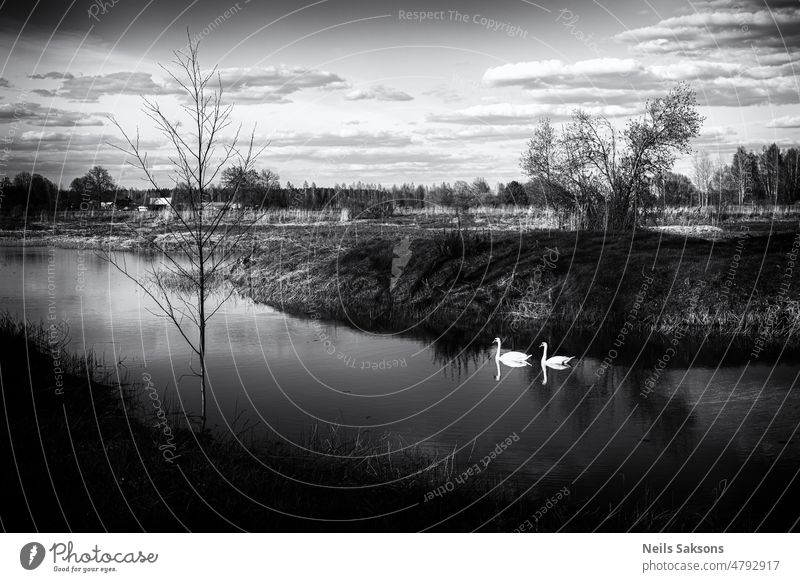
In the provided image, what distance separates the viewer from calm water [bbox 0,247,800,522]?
11.0 m

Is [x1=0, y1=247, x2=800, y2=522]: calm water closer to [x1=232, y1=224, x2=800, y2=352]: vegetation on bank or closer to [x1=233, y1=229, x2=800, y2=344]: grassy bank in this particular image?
[x1=233, y1=229, x2=800, y2=344]: grassy bank

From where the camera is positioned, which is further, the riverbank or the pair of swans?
the riverbank

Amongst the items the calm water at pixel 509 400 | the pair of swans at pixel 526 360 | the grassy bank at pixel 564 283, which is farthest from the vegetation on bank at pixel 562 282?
the pair of swans at pixel 526 360

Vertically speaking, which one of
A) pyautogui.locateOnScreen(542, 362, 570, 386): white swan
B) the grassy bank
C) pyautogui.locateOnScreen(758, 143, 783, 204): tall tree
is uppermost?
pyautogui.locateOnScreen(758, 143, 783, 204): tall tree

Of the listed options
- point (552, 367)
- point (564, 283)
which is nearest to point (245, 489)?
point (552, 367)

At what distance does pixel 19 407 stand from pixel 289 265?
21.3 m

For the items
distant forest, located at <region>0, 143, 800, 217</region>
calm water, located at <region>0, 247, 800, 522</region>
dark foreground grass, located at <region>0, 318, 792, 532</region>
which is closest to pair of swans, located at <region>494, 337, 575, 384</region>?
calm water, located at <region>0, 247, 800, 522</region>

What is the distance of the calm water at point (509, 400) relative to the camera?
11.0m

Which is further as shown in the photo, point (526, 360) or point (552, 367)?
point (526, 360)

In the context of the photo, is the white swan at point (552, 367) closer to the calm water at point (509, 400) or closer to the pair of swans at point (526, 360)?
the pair of swans at point (526, 360)

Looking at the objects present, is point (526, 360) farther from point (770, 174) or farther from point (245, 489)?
point (770, 174)

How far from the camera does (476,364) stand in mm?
17875

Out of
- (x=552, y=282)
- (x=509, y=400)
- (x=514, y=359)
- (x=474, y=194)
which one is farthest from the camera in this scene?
(x=474, y=194)

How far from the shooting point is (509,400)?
14.5 meters
